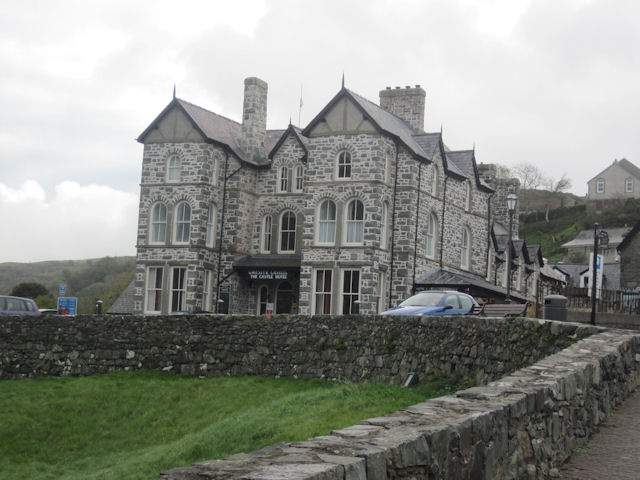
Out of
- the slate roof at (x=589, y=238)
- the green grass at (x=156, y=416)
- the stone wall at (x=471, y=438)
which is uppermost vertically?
the slate roof at (x=589, y=238)

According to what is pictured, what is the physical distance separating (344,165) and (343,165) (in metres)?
0.06

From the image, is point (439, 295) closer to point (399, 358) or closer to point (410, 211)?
point (399, 358)

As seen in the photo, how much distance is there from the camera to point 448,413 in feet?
24.3

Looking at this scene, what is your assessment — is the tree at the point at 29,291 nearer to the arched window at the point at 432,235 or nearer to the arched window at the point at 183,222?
the arched window at the point at 183,222

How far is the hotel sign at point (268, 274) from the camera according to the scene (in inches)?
1667

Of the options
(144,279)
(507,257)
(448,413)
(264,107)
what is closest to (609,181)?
(507,257)

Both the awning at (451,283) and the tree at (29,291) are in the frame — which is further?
the tree at (29,291)

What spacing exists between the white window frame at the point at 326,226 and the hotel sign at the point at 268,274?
308cm

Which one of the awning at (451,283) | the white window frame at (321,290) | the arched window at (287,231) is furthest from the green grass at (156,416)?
the arched window at (287,231)

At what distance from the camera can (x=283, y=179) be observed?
45.3 meters

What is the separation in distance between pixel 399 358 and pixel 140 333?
11.2m

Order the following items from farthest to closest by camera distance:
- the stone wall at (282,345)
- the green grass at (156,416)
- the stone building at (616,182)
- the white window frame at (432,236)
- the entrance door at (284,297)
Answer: the stone building at (616,182)
the entrance door at (284,297)
the white window frame at (432,236)
the green grass at (156,416)
the stone wall at (282,345)

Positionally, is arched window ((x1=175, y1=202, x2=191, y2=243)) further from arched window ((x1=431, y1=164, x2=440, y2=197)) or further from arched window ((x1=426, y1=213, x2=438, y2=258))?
arched window ((x1=431, y1=164, x2=440, y2=197))

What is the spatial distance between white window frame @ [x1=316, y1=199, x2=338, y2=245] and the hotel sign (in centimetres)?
308
